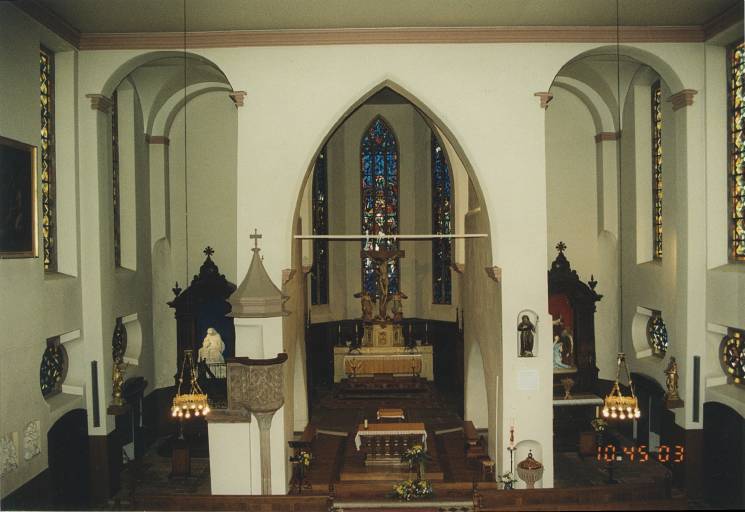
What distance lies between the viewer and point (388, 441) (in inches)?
623

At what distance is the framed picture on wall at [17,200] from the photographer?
11539 millimetres

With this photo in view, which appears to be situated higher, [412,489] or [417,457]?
[417,457]

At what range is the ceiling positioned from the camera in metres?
12.6

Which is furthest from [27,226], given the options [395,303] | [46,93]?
[395,303]

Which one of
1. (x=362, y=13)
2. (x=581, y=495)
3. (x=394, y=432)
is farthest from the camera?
(x=394, y=432)

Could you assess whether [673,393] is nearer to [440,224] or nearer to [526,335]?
[526,335]

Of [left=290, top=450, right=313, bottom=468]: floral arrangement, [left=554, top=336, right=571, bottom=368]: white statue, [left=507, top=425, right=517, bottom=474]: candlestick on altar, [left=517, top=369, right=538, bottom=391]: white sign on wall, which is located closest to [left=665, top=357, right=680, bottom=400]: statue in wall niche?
[left=517, top=369, right=538, bottom=391]: white sign on wall

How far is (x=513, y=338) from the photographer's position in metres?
14.0

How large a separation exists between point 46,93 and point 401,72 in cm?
706

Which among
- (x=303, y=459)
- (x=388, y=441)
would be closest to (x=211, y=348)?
(x=303, y=459)

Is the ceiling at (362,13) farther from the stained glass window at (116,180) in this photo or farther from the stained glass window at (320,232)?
the stained glass window at (320,232)

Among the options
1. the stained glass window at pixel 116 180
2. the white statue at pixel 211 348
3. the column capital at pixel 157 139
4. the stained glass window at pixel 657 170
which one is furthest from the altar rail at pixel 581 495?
the column capital at pixel 157 139

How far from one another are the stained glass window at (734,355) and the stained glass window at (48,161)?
13.6 metres

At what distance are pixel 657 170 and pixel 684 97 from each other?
3.25 metres
